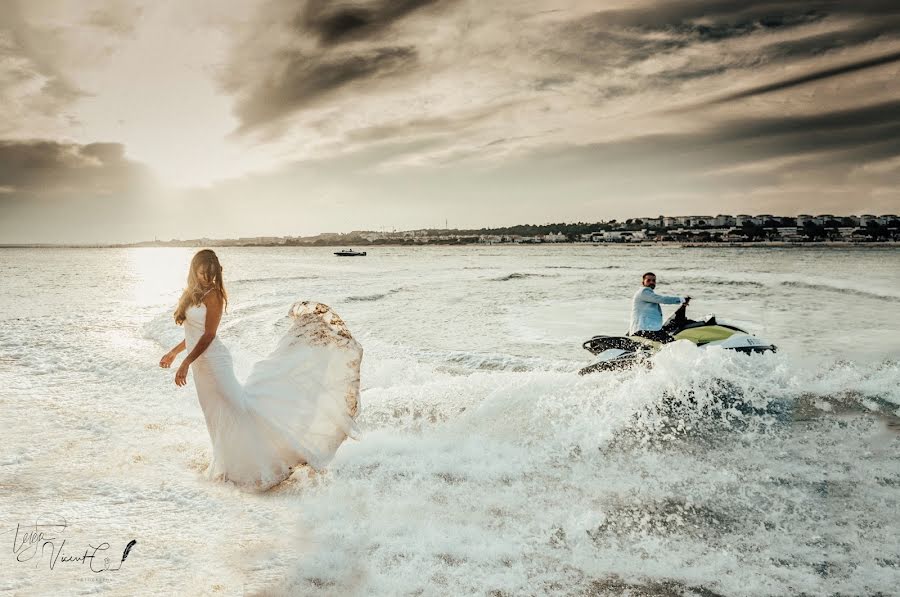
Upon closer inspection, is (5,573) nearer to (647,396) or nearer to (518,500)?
(518,500)

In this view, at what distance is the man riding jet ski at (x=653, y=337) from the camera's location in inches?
412

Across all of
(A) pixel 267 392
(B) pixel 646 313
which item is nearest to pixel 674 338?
(B) pixel 646 313

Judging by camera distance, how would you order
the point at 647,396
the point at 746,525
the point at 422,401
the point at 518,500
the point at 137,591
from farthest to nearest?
the point at 422,401
the point at 647,396
the point at 518,500
the point at 746,525
the point at 137,591

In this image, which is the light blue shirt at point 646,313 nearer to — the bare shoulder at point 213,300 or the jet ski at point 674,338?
the jet ski at point 674,338

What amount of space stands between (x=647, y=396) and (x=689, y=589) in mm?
5551

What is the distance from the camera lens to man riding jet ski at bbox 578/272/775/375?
10.5 metres

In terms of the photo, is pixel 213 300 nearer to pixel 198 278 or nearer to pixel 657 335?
pixel 198 278

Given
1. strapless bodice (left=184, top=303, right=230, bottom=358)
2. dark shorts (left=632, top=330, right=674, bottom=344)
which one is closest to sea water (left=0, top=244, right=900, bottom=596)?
dark shorts (left=632, top=330, right=674, bottom=344)

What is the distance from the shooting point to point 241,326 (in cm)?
2161

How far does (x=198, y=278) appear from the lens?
561 cm

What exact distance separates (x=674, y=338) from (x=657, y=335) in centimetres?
33

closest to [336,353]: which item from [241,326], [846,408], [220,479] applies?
[220,479]

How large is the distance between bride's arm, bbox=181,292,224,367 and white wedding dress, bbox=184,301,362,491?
0.10m

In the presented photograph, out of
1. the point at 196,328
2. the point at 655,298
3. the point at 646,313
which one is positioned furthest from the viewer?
the point at 646,313
